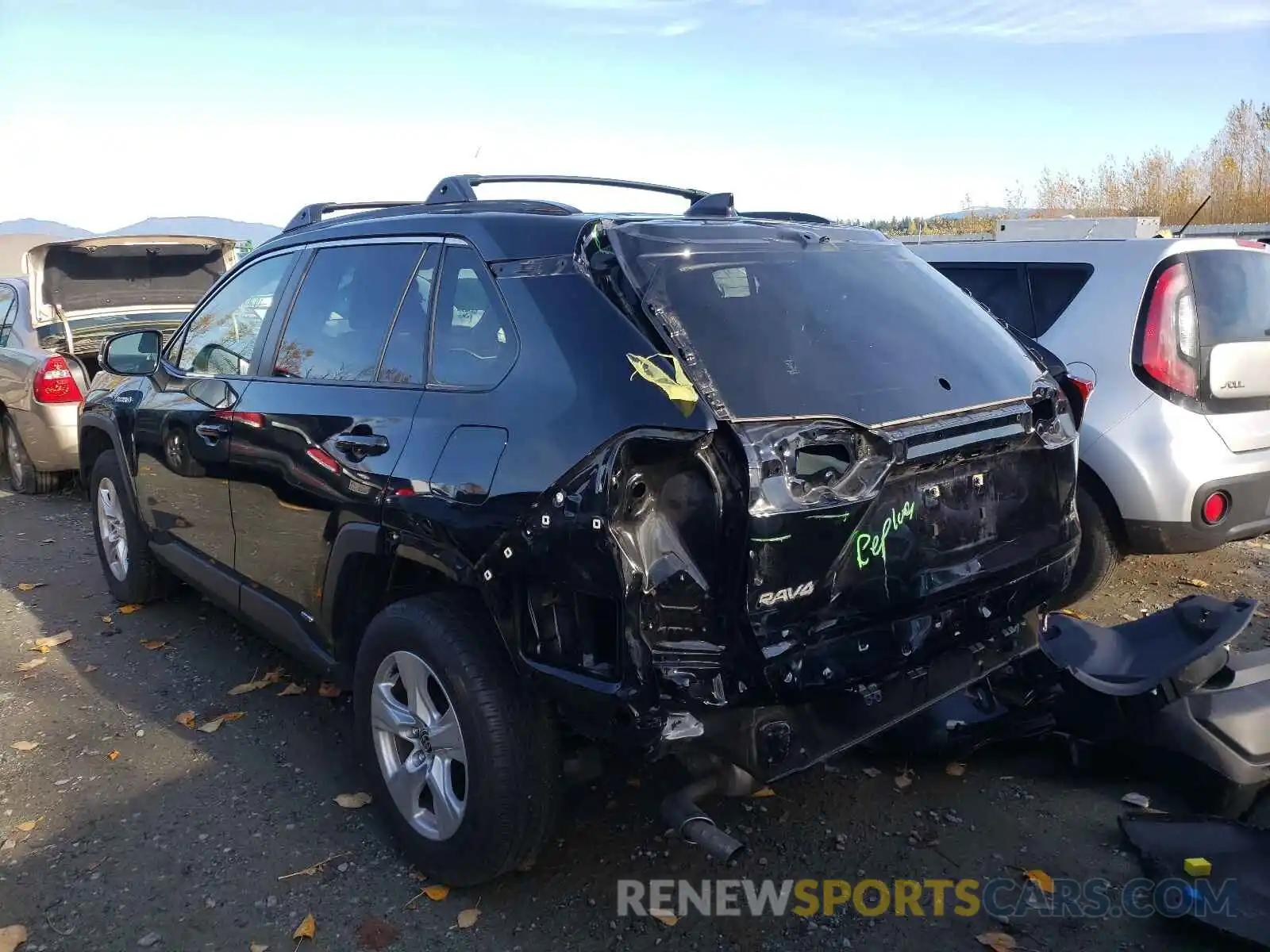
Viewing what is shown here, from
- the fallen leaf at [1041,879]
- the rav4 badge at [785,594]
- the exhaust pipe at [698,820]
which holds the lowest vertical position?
the fallen leaf at [1041,879]

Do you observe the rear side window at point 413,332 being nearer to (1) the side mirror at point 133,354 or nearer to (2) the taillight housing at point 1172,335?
(1) the side mirror at point 133,354

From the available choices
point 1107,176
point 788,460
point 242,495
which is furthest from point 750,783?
point 1107,176

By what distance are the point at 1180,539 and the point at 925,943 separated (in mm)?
2651

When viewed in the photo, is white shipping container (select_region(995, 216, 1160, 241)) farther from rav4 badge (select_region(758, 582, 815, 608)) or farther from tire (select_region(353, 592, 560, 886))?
tire (select_region(353, 592, 560, 886))

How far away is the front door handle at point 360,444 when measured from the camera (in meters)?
3.00

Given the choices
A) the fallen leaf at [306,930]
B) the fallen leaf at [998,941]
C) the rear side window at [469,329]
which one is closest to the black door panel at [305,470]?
the rear side window at [469,329]

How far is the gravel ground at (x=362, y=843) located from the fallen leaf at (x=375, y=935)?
0.01 meters

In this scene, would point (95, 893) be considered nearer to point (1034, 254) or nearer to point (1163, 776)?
point (1163, 776)

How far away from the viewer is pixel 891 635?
2621 millimetres

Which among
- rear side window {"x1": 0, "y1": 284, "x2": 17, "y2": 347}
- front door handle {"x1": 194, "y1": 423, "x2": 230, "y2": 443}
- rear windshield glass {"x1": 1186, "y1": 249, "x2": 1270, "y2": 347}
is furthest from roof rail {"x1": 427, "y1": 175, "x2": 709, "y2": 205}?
rear side window {"x1": 0, "y1": 284, "x2": 17, "y2": 347}

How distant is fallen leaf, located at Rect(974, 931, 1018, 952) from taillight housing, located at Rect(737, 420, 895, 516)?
4.19 ft

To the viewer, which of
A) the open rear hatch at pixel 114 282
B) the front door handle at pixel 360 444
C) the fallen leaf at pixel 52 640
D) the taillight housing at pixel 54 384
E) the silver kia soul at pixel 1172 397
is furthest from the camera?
the open rear hatch at pixel 114 282

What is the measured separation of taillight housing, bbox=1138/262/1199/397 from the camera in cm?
449

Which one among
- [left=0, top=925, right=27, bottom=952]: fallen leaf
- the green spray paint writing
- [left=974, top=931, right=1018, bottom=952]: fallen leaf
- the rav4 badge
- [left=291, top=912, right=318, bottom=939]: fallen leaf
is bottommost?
[left=974, top=931, right=1018, bottom=952]: fallen leaf
